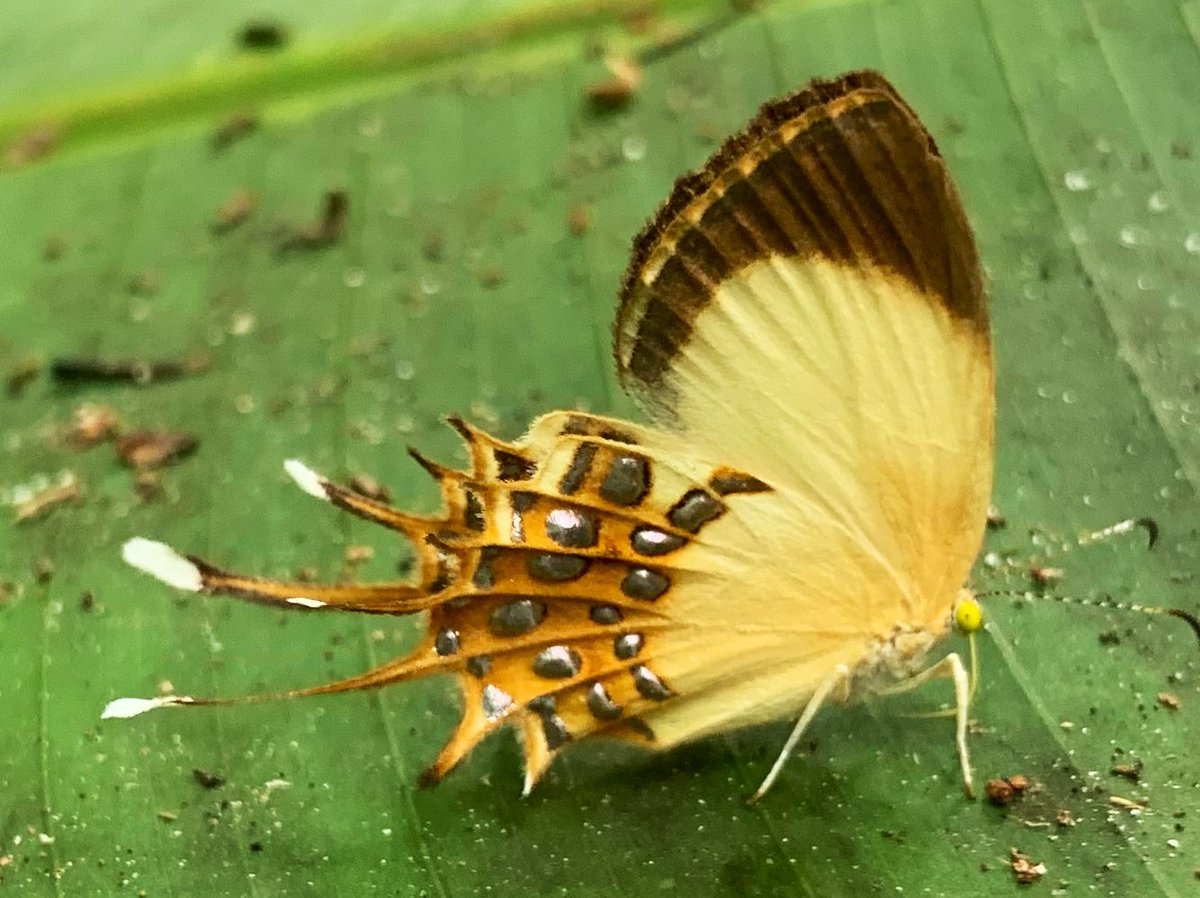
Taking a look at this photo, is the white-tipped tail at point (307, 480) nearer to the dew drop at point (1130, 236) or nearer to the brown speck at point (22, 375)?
the brown speck at point (22, 375)

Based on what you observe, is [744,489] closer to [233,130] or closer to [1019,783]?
[1019,783]

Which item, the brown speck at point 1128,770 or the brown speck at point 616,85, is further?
the brown speck at point 616,85

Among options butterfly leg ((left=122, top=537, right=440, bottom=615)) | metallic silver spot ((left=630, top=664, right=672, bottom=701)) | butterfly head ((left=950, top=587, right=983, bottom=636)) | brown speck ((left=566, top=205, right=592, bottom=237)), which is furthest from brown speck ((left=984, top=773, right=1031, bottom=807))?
brown speck ((left=566, top=205, right=592, bottom=237))

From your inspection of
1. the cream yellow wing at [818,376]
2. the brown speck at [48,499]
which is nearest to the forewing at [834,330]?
the cream yellow wing at [818,376]

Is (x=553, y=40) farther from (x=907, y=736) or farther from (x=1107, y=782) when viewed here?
(x=1107, y=782)

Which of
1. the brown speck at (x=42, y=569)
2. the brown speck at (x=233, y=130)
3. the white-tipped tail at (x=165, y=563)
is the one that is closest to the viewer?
the white-tipped tail at (x=165, y=563)

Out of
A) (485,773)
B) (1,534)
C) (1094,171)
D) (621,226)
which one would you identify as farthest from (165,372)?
(1094,171)
